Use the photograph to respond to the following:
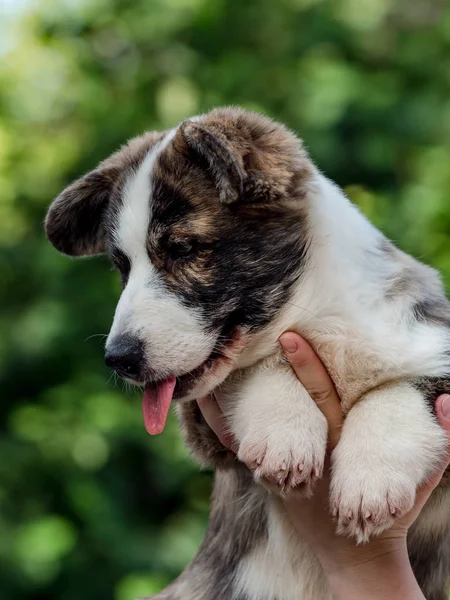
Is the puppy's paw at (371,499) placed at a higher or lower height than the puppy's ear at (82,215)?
lower

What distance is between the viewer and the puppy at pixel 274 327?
3006mm

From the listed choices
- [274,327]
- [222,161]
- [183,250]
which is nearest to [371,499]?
[274,327]

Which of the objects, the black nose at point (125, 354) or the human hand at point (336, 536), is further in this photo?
the human hand at point (336, 536)

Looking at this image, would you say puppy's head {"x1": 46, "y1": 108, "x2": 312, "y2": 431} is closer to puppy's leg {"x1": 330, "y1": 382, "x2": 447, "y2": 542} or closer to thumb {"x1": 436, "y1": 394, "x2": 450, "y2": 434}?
puppy's leg {"x1": 330, "y1": 382, "x2": 447, "y2": 542}

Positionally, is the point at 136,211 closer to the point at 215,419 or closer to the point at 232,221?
the point at 232,221

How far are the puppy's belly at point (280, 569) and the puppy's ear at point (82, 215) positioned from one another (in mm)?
1295

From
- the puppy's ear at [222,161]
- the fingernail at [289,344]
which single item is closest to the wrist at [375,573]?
the fingernail at [289,344]

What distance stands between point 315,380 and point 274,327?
249 millimetres

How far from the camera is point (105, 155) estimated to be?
661 cm

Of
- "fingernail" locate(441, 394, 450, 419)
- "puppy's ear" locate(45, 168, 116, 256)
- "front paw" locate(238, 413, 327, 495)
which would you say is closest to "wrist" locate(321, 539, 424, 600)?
"front paw" locate(238, 413, 327, 495)

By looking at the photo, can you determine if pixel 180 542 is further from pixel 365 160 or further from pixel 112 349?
pixel 112 349

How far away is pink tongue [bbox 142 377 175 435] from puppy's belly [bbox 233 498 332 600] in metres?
0.69

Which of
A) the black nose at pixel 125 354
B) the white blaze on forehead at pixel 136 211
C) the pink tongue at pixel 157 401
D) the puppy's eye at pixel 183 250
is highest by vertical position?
the white blaze on forehead at pixel 136 211

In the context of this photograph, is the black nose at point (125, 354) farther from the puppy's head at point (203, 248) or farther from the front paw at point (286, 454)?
the front paw at point (286, 454)
